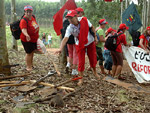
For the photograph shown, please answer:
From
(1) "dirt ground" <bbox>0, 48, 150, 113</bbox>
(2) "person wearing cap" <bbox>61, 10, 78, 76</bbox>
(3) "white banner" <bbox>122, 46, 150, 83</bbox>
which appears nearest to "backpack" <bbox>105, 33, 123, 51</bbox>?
(3) "white banner" <bbox>122, 46, 150, 83</bbox>

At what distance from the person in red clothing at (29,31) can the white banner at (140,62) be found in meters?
3.16

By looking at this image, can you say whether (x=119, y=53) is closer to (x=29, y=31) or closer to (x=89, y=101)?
(x=89, y=101)

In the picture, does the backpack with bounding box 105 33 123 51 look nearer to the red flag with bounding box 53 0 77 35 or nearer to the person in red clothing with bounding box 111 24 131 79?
the person in red clothing with bounding box 111 24 131 79

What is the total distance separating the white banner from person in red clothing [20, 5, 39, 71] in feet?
10.4

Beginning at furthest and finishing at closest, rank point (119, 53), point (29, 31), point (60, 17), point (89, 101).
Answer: point (119, 53), point (60, 17), point (29, 31), point (89, 101)

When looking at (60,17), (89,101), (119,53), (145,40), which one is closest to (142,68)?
(145,40)

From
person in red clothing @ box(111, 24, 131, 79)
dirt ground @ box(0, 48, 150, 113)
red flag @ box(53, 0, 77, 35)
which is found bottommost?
dirt ground @ box(0, 48, 150, 113)

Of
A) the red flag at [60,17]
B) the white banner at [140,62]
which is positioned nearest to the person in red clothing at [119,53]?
the white banner at [140,62]

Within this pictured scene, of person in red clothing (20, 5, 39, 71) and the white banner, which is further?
the white banner

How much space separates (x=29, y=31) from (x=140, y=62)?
12.2ft

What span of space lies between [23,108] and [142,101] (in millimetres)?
2441

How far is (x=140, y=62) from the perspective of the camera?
6152mm

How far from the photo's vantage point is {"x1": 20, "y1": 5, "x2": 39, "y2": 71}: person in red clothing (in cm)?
488

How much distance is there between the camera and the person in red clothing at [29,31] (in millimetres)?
4879
